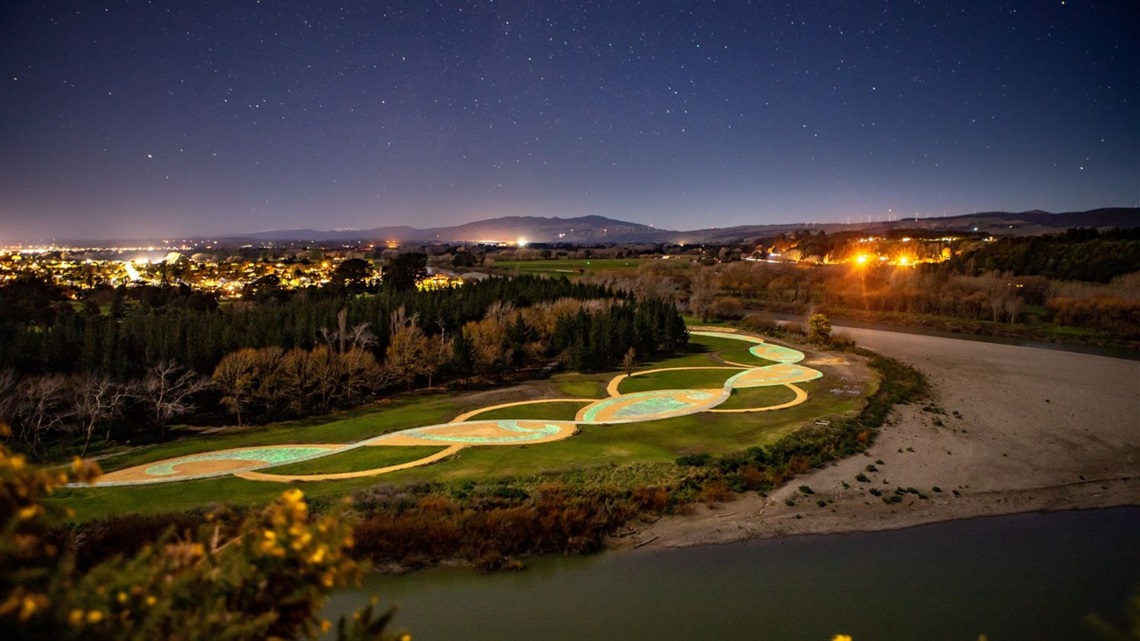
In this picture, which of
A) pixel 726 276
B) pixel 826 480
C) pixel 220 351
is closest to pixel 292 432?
pixel 220 351

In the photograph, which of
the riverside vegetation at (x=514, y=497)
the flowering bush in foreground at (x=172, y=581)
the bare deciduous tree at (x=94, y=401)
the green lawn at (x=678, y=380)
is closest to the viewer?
the flowering bush in foreground at (x=172, y=581)

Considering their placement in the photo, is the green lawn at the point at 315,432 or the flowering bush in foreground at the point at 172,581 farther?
the green lawn at the point at 315,432

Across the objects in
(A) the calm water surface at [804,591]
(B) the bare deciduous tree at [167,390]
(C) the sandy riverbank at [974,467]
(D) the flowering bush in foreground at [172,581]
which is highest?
(D) the flowering bush in foreground at [172,581]

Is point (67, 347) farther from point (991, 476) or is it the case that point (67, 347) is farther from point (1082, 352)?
point (1082, 352)

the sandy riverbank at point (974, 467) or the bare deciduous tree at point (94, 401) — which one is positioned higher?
the bare deciduous tree at point (94, 401)

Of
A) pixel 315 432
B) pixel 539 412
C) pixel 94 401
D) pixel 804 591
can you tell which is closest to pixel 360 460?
pixel 315 432

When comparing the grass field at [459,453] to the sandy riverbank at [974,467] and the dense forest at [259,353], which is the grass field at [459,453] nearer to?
the dense forest at [259,353]

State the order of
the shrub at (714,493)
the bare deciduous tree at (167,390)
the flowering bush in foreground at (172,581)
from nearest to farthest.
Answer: the flowering bush in foreground at (172,581), the shrub at (714,493), the bare deciduous tree at (167,390)

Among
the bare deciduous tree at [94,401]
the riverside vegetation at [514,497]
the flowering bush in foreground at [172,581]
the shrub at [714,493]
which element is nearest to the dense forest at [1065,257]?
the riverside vegetation at [514,497]
